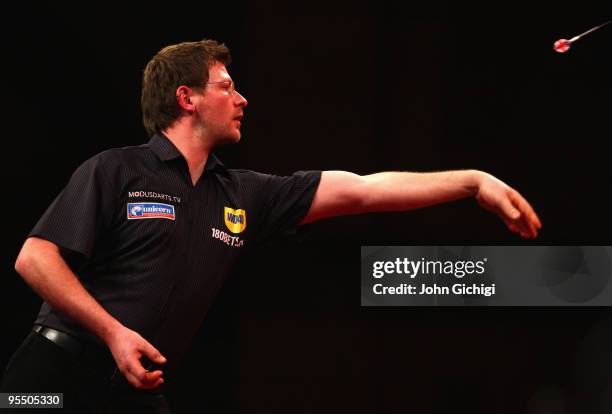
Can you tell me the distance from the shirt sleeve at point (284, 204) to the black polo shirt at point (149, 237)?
96mm

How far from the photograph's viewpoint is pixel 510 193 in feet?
6.27

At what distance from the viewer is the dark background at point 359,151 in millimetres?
3693

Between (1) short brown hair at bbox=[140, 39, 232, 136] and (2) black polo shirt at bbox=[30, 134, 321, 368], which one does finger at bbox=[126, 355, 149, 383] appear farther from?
(1) short brown hair at bbox=[140, 39, 232, 136]

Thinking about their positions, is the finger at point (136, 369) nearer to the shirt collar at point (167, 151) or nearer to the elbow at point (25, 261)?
the elbow at point (25, 261)

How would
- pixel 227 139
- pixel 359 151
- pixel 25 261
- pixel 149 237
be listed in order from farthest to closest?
pixel 359 151, pixel 227 139, pixel 149 237, pixel 25 261

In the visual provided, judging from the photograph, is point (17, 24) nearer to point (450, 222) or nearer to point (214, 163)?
point (214, 163)

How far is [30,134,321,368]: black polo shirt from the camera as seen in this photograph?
1.92 metres

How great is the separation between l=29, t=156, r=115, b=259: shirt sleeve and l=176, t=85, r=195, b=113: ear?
0.38 meters

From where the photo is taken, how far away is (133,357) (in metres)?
1.69

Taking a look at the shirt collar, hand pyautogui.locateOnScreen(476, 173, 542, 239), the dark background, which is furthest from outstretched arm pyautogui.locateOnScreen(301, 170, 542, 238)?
the dark background

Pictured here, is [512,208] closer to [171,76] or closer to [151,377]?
[151,377]

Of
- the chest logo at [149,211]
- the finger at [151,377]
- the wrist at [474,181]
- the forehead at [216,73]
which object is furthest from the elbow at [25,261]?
the wrist at [474,181]

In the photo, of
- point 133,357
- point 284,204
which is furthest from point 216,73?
point 133,357

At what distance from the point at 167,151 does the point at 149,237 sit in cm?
30
